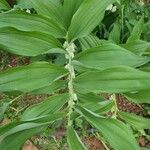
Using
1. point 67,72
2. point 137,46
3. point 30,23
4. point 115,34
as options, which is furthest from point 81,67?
point 115,34

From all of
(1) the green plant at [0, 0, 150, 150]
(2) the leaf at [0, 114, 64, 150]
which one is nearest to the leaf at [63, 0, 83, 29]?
(1) the green plant at [0, 0, 150, 150]

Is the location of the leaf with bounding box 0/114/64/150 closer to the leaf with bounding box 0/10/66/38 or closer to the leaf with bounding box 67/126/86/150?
the leaf with bounding box 67/126/86/150

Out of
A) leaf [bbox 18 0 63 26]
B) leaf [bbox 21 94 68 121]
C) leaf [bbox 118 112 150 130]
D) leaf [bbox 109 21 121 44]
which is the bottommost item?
leaf [bbox 118 112 150 130]

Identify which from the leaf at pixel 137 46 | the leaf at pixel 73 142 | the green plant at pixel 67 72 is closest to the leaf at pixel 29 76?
the green plant at pixel 67 72

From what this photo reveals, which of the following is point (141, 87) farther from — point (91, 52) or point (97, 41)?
point (97, 41)

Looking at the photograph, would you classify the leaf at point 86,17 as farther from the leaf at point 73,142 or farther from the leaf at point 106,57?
the leaf at point 73,142

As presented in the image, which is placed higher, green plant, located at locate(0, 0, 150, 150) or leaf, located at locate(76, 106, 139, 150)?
green plant, located at locate(0, 0, 150, 150)

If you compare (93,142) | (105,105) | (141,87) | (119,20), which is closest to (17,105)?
(93,142)
